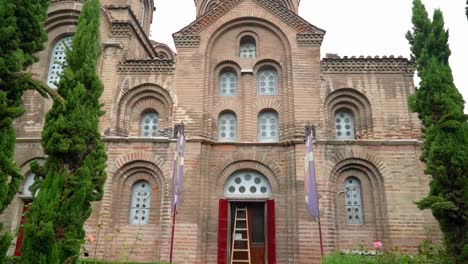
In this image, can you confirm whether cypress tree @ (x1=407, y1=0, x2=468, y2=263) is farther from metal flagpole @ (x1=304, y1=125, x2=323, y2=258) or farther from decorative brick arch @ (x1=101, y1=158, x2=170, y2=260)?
decorative brick arch @ (x1=101, y1=158, x2=170, y2=260)

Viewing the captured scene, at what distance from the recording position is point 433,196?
388 inches

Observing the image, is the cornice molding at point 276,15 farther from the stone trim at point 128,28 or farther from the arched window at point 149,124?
the arched window at point 149,124

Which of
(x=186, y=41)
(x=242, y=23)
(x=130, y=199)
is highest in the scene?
(x=242, y=23)

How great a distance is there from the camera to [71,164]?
33.0ft

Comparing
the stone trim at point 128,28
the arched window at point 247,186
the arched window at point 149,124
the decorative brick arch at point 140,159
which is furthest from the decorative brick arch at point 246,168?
the stone trim at point 128,28

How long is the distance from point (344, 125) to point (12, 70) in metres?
12.0

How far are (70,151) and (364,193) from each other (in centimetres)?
1038

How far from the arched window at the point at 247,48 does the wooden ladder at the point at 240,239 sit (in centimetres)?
656

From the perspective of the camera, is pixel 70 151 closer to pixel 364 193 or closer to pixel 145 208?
pixel 145 208

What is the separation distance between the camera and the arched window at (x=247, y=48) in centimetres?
1686

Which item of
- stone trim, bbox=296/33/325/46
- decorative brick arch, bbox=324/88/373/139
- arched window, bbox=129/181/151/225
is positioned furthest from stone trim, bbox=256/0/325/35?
arched window, bbox=129/181/151/225

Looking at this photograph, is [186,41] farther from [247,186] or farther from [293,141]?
[247,186]

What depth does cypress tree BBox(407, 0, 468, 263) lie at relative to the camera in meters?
9.56

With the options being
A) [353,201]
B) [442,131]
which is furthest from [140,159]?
[442,131]
